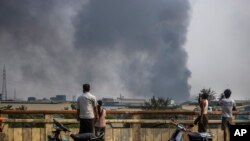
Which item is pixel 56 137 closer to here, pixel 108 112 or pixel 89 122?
pixel 89 122

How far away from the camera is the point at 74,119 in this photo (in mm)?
15227

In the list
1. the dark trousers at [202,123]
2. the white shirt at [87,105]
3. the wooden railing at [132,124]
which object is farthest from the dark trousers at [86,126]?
the dark trousers at [202,123]

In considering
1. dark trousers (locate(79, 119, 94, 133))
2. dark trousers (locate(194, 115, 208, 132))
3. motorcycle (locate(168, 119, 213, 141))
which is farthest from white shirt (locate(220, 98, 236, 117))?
dark trousers (locate(79, 119, 94, 133))

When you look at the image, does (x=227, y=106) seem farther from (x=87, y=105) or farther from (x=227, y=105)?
(x=87, y=105)

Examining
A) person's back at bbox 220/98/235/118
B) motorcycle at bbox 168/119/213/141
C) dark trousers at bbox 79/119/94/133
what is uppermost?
person's back at bbox 220/98/235/118

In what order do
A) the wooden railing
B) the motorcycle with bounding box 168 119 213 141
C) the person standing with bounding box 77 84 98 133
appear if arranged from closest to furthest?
the motorcycle with bounding box 168 119 213 141, the person standing with bounding box 77 84 98 133, the wooden railing

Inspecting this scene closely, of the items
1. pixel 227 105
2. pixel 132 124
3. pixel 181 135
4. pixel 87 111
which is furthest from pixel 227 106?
pixel 87 111

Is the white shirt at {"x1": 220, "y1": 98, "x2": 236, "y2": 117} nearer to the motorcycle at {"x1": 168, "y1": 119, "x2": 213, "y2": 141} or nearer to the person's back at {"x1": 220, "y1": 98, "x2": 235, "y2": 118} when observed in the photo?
the person's back at {"x1": 220, "y1": 98, "x2": 235, "y2": 118}

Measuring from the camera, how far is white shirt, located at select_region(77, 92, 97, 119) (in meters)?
13.0

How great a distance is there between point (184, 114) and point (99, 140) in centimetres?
523

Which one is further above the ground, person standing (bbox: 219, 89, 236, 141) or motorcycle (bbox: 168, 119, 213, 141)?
person standing (bbox: 219, 89, 236, 141)

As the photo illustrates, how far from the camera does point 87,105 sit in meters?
13.0

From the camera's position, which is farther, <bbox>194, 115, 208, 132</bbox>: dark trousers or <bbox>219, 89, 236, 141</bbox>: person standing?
<bbox>219, 89, 236, 141</bbox>: person standing

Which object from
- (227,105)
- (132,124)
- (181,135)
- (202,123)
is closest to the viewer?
(181,135)
